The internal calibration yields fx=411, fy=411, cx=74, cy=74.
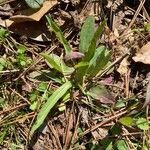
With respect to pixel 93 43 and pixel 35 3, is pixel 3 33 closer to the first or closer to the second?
pixel 35 3

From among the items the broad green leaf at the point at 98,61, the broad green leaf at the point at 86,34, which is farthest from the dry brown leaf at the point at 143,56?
the broad green leaf at the point at 86,34

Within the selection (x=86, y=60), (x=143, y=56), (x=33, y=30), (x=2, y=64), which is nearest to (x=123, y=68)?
(x=143, y=56)

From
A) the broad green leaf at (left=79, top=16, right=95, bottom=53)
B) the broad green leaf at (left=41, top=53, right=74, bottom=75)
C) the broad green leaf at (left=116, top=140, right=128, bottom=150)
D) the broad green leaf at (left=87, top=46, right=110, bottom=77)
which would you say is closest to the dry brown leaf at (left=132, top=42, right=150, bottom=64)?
the broad green leaf at (left=87, top=46, right=110, bottom=77)

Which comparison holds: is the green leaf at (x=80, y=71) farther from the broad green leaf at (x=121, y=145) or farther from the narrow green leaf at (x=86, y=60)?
the broad green leaf at (x=121, y=145)

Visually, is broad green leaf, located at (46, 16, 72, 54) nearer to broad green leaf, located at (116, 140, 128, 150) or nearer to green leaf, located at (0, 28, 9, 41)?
green leaf, located at (0, 28, 9, 41)

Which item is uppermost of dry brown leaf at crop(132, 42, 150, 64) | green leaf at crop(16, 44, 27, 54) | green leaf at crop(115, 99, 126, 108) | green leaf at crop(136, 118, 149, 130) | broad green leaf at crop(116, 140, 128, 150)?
green leaf at crop(16, 44, 27, 54)

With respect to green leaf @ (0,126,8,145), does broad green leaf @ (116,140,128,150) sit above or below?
below

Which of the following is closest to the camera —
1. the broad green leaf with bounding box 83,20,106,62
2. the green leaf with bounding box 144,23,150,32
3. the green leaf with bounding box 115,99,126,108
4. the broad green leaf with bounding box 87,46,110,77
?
the broad green leaf with bounding box 83,20,106,62
